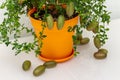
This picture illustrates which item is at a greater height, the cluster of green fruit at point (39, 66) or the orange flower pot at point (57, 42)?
the orange flower pot at point (57, 42)

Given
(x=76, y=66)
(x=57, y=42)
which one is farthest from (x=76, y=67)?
(x=57, y=42)

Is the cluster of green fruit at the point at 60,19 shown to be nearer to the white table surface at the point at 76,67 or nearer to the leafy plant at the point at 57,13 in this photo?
the leafy plant at the point at 57,13

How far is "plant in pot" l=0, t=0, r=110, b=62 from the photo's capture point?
2.86 ft

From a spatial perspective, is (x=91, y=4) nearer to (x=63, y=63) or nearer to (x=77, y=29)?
(x=77, y=29)

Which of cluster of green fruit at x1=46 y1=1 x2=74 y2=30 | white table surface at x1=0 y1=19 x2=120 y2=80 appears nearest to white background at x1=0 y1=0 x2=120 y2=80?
white table surface at x1=0 y1=19 x2=120 y2=80

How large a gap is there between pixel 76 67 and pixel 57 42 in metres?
0.11

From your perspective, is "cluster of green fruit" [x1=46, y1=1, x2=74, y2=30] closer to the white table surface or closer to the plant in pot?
the plant in pot

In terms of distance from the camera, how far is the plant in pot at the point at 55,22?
0.87m

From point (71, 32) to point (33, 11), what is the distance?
0.15m

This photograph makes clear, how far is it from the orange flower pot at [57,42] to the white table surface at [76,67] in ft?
0.09

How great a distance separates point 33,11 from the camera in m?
0.96

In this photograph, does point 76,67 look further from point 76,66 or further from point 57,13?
point 57,13

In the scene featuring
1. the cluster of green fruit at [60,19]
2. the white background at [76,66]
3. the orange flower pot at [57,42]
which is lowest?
the white background at [76,66]

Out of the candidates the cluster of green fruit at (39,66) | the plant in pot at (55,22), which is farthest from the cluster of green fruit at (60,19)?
the cluster of green fruit at (39,66)
